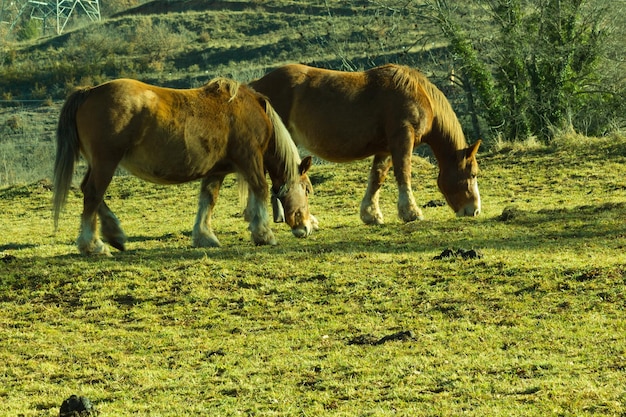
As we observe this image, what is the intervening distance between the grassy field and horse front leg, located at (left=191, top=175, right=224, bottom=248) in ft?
0.60

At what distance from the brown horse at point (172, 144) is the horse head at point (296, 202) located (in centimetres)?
11

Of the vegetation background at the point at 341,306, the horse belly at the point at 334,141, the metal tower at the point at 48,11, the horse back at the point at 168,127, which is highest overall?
the metal tower at the point at 48,11

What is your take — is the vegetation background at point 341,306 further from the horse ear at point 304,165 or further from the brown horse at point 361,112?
the brown horse at point 361,112

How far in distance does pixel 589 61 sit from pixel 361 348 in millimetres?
17510

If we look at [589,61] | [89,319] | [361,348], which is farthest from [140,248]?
[589,61]

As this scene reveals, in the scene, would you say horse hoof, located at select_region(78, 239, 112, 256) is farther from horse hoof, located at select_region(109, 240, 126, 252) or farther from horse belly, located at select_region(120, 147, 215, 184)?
horse belly, located at select_region(120, 147, 215, 184)

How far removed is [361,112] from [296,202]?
1611mm

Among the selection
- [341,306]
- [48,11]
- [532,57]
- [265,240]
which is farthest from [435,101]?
[48,11]

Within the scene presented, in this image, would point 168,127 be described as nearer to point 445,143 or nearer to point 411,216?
point 411,216

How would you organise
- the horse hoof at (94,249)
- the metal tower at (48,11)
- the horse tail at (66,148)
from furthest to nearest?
the metal tower at (48,11) → the horse hoof at (94,249) → the horse tail at (66,148)

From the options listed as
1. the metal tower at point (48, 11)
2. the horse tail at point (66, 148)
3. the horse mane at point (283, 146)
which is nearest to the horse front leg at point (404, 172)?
the horse mane at point (283, 146)

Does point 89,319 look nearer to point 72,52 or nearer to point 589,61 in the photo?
point 589,61

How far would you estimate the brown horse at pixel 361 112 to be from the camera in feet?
39.1

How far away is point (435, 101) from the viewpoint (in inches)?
483
